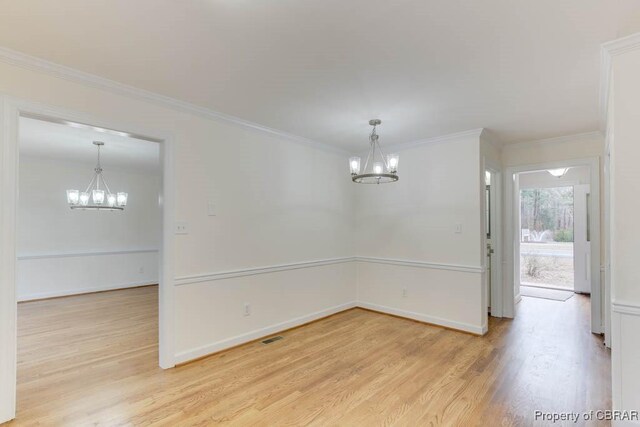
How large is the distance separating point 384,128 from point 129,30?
2.72 meters

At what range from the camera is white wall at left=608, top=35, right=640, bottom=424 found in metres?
1.93

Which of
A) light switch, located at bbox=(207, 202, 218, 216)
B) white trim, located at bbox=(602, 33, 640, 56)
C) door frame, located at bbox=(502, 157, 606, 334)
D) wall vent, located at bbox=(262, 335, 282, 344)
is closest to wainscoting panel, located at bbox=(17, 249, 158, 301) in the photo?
light switch, located at bbox=(207, 202, 218, 216)

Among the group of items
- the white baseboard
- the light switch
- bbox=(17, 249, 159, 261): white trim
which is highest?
the light switch

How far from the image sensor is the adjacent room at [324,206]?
6.40 ft

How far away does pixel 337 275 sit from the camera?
15.9ft

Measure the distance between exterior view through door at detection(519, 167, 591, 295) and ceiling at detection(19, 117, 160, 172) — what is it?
274 inches

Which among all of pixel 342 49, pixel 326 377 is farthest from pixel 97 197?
pixel 342 49

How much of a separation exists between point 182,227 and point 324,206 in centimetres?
215

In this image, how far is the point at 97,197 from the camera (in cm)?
518

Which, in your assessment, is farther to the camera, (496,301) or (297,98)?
(496,301)

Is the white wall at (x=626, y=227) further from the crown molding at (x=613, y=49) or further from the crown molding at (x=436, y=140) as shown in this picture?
the crown molding at (x=436, y=140)

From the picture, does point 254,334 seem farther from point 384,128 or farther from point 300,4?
point 300,4

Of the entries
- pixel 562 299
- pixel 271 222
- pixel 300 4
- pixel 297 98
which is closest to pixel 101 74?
pixel 297 98

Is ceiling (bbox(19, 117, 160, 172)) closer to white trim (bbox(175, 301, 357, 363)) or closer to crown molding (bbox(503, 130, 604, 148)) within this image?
white trim (bbox(175, 301, 357, 363))
